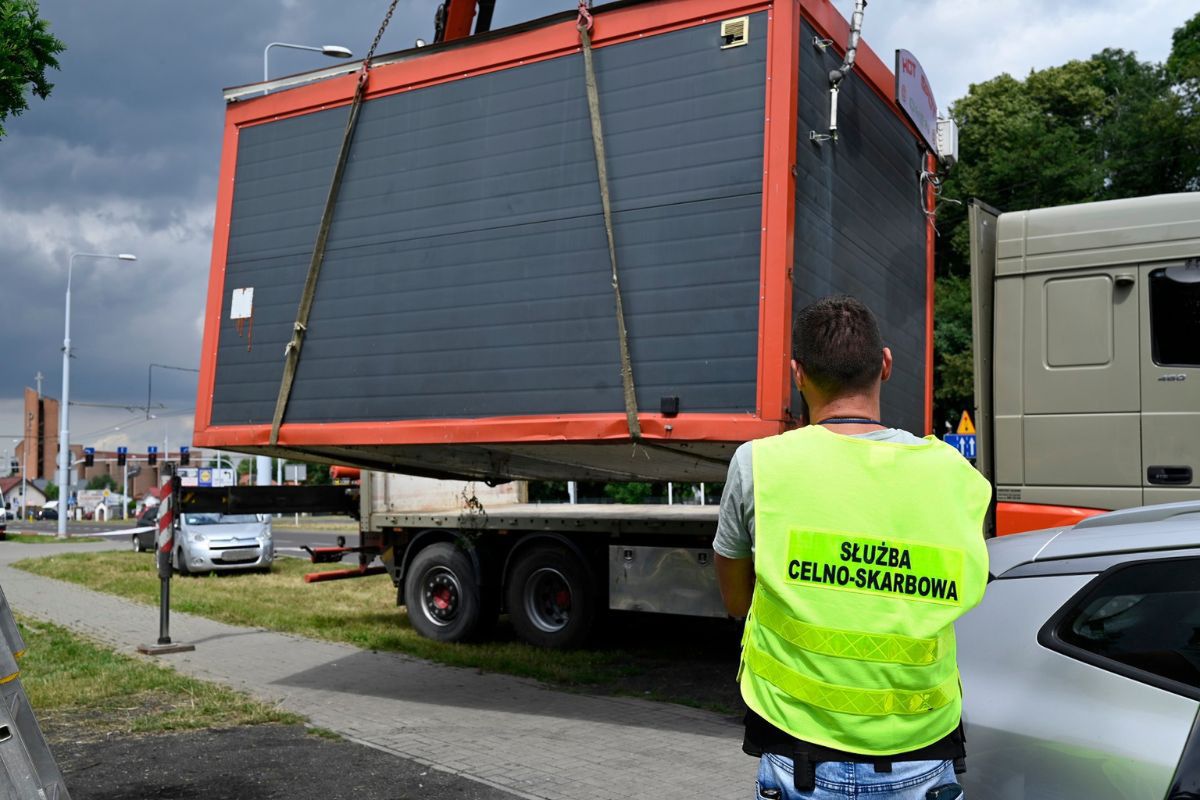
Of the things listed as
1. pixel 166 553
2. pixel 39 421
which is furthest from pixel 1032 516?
pixel 39 421

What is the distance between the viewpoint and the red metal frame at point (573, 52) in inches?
242

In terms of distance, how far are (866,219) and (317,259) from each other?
3620 mm

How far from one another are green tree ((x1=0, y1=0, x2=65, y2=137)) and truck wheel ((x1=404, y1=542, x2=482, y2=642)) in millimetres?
6969

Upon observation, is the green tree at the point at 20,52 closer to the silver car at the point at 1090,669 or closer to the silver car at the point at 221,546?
the silver car at the point at 1090,669

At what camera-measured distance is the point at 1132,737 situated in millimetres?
2697

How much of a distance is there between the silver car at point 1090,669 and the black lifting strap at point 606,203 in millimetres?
3456

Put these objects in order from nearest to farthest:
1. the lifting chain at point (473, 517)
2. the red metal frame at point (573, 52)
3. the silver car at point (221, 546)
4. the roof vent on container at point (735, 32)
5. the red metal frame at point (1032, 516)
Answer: the red metal frame at point (573, 52) < the roof vent on container at point (735, 32) < the red metal frame at point (1032, 516) < the lifting chain at point (473, 517) < the silver car at point (221, 546)

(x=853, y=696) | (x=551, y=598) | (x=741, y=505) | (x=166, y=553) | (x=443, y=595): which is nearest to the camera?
(x=853, y=696)

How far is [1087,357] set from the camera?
689cm

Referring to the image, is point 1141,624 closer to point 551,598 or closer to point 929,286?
point 929,286

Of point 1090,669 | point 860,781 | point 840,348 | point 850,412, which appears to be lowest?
point 860,781

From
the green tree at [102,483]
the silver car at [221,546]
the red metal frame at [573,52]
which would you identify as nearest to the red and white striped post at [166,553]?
the red metal frame at [573,52]

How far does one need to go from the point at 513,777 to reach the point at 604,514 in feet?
14.0

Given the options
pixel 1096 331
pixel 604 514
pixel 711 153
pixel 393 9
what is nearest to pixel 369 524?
pixel 604 514
